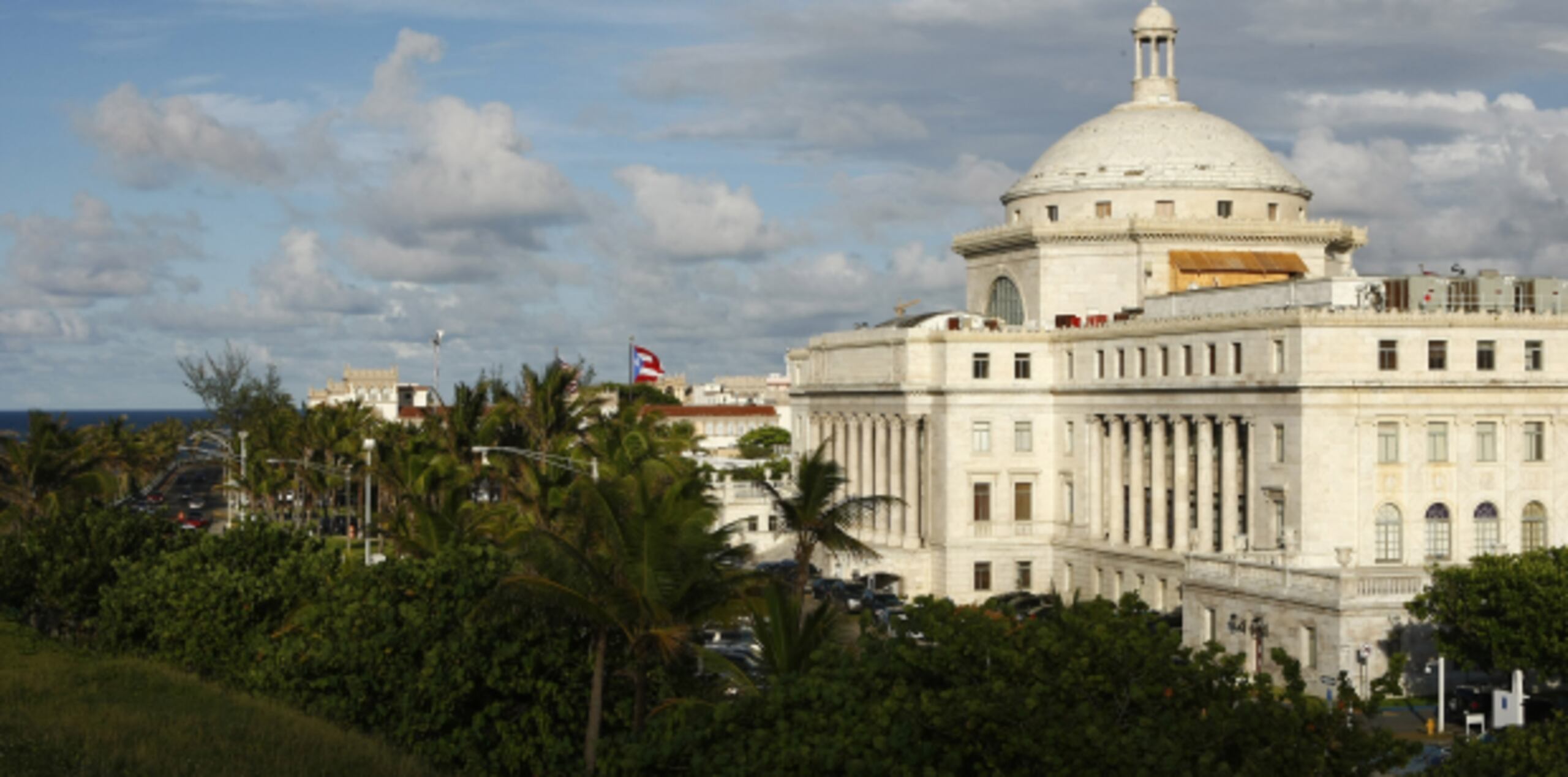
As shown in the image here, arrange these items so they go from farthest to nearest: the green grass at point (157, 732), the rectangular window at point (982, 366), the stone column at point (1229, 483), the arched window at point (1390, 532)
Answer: the rectangular window at point (982, 366) → the stone column at point (1229, 483) → the arched window at point (1390, 532) → the green grass at point (157, 732)

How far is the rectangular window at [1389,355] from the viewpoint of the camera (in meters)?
70.2

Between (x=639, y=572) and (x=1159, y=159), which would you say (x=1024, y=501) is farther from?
(x=639, y=572)

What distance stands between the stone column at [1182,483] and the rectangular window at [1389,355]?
1023 centimetres

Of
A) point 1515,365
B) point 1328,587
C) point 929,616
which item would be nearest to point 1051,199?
point 1515,365

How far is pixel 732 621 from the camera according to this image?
4212 centimetres

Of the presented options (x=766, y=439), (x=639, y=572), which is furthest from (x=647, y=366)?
(x=639, y=572)

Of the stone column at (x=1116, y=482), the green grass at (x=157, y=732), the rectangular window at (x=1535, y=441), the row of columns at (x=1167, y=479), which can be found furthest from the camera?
the stone column at (x=1116, y=482)

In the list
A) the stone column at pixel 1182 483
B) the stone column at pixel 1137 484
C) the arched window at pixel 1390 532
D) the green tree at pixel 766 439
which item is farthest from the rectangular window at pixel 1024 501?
the green tree at pixel 766 439

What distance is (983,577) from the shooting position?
8988 centimetres

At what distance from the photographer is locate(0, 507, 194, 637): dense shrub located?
2650 inches

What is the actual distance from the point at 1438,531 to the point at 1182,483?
11.1m

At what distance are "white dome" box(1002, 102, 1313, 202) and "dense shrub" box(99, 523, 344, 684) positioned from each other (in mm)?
46961

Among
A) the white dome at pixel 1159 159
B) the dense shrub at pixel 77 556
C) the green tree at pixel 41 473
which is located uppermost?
the white dome at pixel 1159 159

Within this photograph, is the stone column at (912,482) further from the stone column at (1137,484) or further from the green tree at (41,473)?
the green tree at (41,473)
